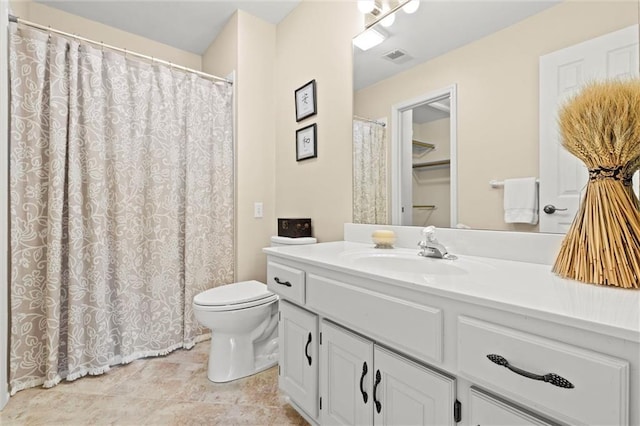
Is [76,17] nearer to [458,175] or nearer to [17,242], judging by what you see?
[17,242]

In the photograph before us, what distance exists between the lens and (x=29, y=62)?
163cm

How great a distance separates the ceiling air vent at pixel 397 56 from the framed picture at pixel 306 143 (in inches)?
25.0

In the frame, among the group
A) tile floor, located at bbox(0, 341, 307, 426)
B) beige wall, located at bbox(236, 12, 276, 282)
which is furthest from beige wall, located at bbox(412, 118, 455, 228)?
beige wall, located at bbox(236, 12, 276, 282)

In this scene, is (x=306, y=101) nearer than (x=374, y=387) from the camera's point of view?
No

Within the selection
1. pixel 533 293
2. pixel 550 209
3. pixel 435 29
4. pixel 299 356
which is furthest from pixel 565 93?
pixel 299 356

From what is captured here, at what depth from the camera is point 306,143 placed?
6.91ft

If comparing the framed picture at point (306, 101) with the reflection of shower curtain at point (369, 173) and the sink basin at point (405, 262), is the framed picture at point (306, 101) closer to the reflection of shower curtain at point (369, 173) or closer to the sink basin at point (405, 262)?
the reflection of shower curtain at point (369, 173)

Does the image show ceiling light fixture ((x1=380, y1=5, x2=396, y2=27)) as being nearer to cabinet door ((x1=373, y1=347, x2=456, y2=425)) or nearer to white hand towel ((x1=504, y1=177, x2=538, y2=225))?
white hand towel ((x1=504, y1=177, x2=538, y2=225))

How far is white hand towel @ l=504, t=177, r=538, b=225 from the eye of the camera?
108 cm

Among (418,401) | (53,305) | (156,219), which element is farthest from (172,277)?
(418,401)

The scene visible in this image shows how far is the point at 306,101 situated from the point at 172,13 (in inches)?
48.6

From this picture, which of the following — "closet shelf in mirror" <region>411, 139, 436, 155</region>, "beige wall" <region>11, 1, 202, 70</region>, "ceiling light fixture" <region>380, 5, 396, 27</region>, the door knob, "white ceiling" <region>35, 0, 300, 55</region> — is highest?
"white ceiling" <region>35, 0, 300, 55</region>

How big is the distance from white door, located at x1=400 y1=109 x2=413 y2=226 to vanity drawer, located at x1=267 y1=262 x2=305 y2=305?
621 millimetres

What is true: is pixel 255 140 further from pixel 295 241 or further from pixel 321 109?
pixel 295 241
